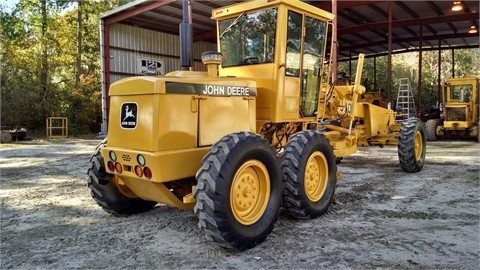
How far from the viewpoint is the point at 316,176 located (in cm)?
468

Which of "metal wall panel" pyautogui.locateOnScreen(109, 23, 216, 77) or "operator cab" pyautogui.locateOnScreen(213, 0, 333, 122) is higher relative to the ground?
"metal wall panel" pyautogui.locateOnScreen(109, 23, 216, 77)

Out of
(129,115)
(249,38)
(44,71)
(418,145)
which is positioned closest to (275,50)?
(249,38)

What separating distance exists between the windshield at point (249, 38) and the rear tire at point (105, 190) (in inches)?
74.6

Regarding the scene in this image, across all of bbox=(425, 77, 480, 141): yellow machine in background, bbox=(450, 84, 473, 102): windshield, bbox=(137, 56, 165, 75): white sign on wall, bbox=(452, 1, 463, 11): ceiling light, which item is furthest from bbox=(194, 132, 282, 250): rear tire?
bbox=(137, 56, 165, 75): white sign on wall

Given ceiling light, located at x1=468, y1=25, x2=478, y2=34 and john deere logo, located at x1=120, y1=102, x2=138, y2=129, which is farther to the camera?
ceiling light, located at x1=468, y1=25, x2=478, y2=34

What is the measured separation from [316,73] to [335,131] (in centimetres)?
141

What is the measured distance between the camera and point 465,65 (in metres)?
35.1

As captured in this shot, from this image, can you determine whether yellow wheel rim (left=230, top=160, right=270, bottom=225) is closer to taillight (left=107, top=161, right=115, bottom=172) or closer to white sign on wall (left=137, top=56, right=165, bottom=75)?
taillight (left=107, top=161, right=115, bottom=172)

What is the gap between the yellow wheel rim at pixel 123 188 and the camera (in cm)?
434

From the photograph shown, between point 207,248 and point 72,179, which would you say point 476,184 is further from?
point 72,179

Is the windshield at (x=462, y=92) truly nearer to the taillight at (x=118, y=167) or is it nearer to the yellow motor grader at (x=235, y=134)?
the yellow motor grader at (x=235, y=134)

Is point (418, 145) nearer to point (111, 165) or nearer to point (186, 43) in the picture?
point (186, 43)

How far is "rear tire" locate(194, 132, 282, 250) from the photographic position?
10.8 feet

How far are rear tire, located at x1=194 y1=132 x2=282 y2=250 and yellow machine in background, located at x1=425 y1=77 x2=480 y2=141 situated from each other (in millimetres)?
12216
